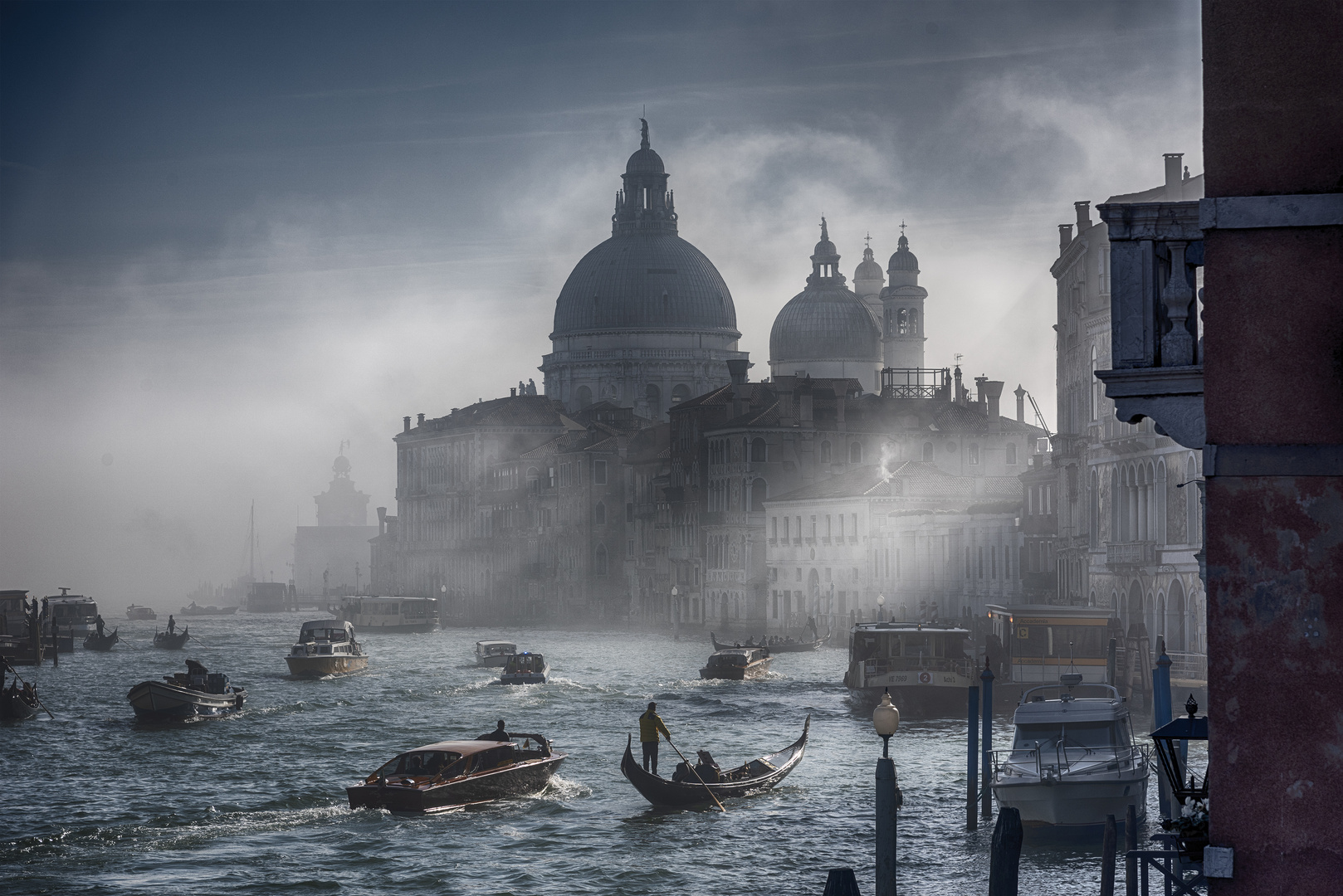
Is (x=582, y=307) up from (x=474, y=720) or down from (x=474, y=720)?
up

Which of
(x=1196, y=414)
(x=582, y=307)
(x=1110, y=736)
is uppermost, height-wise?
(x=582, y=307)

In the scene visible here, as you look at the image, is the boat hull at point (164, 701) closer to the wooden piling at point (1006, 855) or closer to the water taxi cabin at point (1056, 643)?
the water taxi cabin at point (1056, 643)

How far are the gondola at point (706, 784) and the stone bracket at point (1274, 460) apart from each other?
63.1 feet

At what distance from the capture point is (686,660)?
66.6 metres

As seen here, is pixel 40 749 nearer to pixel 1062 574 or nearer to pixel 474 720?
pixel 474 720

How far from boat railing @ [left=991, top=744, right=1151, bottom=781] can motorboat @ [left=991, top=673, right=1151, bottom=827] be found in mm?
11

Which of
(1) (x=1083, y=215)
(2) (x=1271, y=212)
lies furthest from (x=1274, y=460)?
(1) (x=1083, y=215)

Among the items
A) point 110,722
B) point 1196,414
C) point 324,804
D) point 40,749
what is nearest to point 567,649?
point 110,722

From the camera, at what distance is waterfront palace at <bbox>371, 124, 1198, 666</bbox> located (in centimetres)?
5944

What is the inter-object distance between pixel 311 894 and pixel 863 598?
53.6 m

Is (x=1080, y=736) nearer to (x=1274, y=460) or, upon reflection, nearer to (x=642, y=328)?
(x=1274, y=460)

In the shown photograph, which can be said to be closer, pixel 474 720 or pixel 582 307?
pixel 474 720

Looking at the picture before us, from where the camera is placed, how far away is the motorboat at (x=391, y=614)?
10012cm

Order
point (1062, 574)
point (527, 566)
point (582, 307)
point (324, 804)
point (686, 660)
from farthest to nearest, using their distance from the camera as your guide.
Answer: point (582, 307)
point (527, 566)
point (686, 660)
point (1062, 574)
point (324, 804)
